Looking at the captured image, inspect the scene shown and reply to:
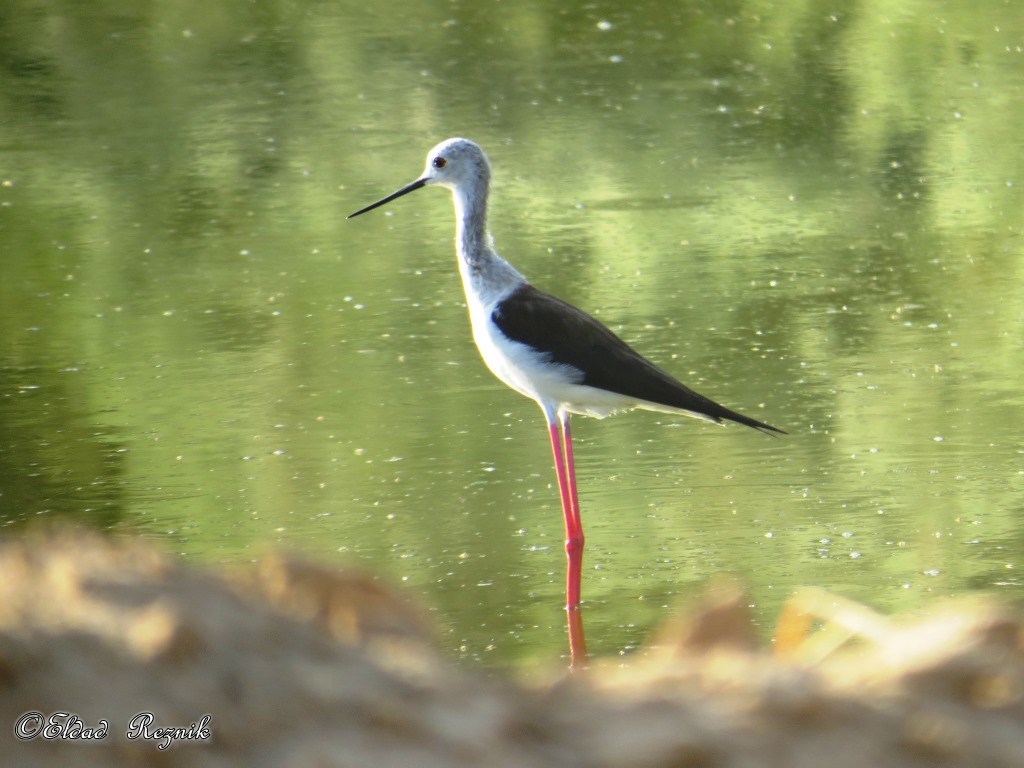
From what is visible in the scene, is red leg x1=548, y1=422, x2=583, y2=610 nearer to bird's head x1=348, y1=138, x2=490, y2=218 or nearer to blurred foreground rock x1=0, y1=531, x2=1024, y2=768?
bird's head x1=348, y1=138, x2=490, y2=218

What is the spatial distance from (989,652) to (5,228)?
1100cm

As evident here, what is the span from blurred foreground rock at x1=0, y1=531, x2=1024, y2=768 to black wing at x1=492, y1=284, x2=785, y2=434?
5057 millimetres

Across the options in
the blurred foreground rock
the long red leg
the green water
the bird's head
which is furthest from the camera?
the bird's head

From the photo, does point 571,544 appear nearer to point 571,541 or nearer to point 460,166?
point 571,541

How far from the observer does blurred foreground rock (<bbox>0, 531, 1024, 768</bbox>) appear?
68 centimetres

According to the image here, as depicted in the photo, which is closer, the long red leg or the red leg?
the long red leg

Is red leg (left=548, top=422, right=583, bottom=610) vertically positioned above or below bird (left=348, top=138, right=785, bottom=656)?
below

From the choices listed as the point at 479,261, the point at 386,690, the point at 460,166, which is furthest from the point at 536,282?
the point at 386,690

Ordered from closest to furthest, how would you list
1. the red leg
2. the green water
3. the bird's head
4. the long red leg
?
the long red leg < the red leg < the green water < the bird's head

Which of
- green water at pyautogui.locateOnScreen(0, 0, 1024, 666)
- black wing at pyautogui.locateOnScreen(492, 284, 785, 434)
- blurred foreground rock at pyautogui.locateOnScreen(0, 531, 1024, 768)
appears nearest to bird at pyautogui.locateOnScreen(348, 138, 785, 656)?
black wing at pyautogui.locateOnScreen(492, 284, 785, 434)

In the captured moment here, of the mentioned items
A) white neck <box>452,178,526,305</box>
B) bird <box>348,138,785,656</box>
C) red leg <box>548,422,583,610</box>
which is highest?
white neck <box>452,178,526,305</box>

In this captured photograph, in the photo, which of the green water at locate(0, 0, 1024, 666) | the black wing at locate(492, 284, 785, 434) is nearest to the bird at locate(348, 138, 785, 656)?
the black wing at locate(492, 284, 785, 434)

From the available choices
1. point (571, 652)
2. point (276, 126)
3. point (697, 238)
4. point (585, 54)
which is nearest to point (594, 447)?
point (571, 652)

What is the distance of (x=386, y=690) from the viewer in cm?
73
